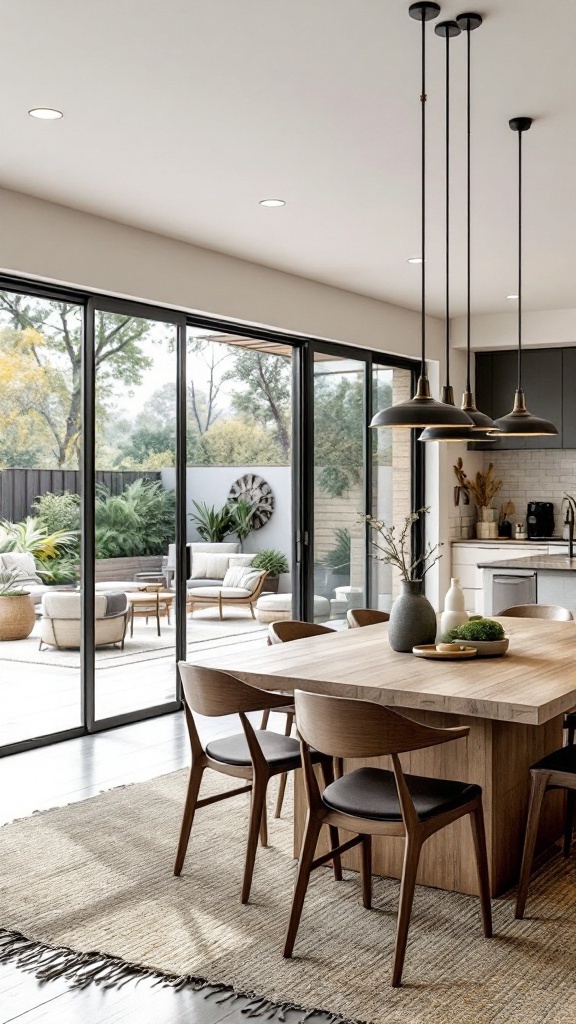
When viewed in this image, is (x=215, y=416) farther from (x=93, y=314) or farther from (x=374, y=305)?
(x=93, y=314)

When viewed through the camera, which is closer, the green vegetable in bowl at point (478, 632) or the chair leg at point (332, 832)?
the chair leg at point (332, 832)

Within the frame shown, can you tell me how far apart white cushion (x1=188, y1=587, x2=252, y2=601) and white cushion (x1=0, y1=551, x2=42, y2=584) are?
4093mm

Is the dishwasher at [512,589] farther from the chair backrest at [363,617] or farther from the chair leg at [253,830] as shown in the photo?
the chair leg at [253,830]

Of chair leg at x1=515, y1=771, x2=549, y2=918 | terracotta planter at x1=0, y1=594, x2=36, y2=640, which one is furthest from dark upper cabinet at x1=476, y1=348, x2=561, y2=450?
chair leg at x1=515, y1=771, x2=549, y2=918

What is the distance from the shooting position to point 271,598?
9.34 metres

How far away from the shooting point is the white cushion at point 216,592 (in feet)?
30.7

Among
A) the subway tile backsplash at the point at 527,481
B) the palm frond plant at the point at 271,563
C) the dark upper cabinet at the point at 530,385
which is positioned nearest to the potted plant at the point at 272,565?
the palm frond plant at the point at 271,563

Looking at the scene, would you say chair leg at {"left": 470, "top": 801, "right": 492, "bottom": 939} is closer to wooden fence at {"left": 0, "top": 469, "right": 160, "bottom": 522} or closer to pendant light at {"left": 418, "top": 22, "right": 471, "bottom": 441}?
pendant light at {"left": 418, "top": 22, "right": 471, "bottom": 441}

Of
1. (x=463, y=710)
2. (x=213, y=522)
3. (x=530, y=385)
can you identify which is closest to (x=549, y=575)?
(x=530, y=385)

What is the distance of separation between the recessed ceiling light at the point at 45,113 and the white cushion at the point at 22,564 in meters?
2.18

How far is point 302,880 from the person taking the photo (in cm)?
297

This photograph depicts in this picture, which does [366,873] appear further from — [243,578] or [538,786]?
[243,578]

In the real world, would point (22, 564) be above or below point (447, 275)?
below

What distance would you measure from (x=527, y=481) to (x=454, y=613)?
5.28 metres
